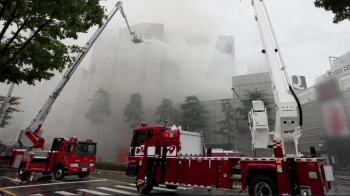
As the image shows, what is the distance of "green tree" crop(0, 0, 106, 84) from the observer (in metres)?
7.18

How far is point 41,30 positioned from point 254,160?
9.55 metres

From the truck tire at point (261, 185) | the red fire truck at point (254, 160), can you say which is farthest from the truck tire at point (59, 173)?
the truck tire at point (261, 185)

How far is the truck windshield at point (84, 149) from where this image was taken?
43.1ft

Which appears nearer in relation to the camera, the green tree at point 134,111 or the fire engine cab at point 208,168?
the fire engine cab at point 208,168

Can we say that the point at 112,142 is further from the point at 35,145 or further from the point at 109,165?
the point at 35,145

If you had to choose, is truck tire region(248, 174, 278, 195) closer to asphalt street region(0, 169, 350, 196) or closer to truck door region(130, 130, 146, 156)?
asphalt street region(0, 169, 350, 196)

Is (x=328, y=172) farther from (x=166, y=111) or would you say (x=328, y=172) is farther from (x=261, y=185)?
(x=166, y=111)

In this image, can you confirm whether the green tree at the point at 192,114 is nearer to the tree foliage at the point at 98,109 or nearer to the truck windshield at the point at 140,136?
the tree foliage at the point at 98,109

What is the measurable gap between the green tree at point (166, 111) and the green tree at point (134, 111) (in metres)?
2.79

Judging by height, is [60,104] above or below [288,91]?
above

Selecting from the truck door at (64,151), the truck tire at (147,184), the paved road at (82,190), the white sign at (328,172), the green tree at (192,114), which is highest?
the green tree at (192,114)

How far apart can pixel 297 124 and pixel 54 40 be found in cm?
1057

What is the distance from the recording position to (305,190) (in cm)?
611

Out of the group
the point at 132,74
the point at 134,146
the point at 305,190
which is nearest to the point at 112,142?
the point at 132,74
